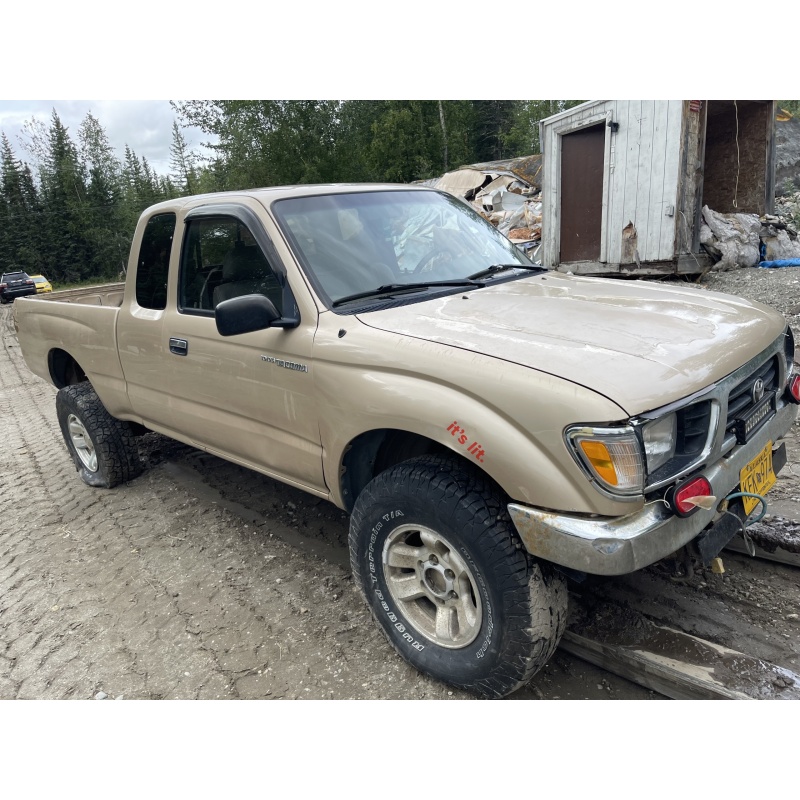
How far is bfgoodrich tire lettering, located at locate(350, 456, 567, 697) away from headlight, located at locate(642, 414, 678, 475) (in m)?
0.51

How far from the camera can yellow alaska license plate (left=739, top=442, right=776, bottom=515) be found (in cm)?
233

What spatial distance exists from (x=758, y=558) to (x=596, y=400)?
1837 mm

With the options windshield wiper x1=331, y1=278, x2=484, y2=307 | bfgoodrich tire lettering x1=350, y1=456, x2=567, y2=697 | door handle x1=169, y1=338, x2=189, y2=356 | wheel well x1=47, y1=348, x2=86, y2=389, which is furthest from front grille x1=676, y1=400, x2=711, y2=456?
wheel well x1=47, y1=348, x2=86, y2=389

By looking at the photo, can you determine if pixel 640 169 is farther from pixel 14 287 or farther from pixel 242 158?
pixel 14 287

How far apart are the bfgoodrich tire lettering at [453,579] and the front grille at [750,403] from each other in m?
0.86

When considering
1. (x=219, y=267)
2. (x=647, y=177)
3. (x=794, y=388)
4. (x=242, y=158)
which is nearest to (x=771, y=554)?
(x=794, y=388)

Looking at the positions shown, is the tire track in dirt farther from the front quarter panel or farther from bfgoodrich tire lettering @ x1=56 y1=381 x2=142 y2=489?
the front quarter panel

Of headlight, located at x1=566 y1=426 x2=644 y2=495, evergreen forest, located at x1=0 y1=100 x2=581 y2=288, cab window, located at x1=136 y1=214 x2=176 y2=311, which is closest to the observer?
headlight, located at x1=566 y1=426 x2=644 y2=495

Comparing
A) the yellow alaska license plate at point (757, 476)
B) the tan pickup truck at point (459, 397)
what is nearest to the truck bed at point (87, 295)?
the tan pickup truck at point (459, 397)

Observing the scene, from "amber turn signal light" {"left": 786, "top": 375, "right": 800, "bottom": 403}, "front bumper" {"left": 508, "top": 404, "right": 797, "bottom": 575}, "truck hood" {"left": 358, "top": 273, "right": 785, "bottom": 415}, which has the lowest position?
"front bumper" {"left": 508, "top": 404, "right": 797, "bottom": 575}

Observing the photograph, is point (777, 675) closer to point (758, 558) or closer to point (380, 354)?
point (758, 558)

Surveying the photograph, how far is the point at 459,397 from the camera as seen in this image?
2.15 m

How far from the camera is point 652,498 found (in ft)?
6.45

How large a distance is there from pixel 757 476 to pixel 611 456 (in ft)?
3.06
